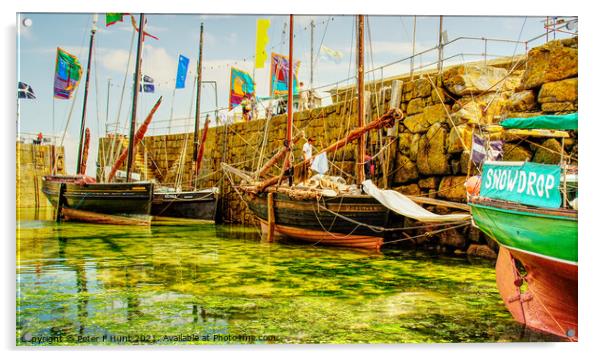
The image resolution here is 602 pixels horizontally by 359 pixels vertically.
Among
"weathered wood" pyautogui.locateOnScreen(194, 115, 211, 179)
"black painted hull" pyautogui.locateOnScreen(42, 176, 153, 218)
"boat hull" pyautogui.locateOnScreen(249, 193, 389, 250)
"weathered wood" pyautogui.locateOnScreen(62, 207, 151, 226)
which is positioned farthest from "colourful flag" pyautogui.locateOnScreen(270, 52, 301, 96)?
"weathered wood" pyautogui.locateOnScreen(62, 207, 151, 226)

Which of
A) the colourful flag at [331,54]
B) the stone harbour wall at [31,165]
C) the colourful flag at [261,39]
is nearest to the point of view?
the stone harbour wall at [31,165]

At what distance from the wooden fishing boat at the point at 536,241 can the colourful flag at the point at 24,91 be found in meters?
4.42

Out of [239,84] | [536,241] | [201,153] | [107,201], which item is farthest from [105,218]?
[536,241]

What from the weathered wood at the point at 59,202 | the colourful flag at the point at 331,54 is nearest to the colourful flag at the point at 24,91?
the colourful flag at the point at 331,54

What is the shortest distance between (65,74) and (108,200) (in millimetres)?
7095

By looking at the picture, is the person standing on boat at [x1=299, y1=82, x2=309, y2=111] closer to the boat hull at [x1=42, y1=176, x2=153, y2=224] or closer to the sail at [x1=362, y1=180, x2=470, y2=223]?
the boat hull at [x1=42, y1=176, x2=153, y2=224]

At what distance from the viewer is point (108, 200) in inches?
508

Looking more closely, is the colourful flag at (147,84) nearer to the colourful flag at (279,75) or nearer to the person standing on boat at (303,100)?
the colourful flag at (279,75)

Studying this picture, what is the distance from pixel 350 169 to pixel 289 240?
6.70 feet

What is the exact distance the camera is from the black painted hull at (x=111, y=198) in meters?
12.8

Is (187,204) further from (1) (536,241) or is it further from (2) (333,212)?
(1) (536,241)
